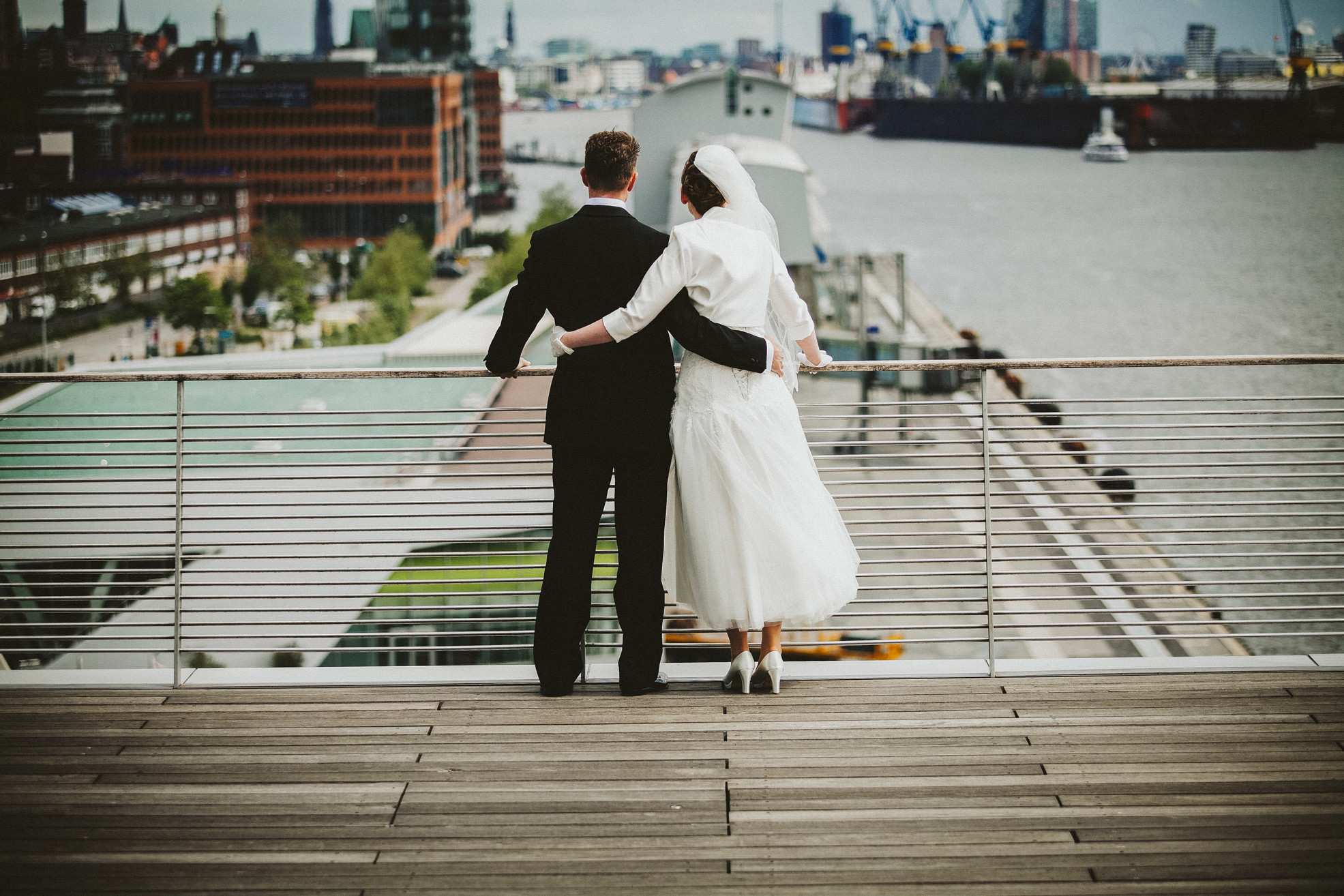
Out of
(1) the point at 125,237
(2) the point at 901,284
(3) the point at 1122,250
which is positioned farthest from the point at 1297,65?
(1) the point at 125,237

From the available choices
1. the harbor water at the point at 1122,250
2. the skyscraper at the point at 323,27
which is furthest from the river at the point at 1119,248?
the skyscraper at the point at 323,27

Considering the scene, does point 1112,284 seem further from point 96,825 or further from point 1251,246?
point 96,825

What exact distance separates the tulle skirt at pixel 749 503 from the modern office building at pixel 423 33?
10485 centimetres

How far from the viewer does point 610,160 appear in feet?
7.80

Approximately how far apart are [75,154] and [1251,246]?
72381mm

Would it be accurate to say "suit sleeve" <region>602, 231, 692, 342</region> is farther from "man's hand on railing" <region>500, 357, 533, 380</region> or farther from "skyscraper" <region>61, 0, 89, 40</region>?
"skyscraper" <region>61, 0, 89, 40</region>

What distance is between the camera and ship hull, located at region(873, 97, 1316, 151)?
64.2 metres

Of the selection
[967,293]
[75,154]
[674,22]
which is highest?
[674,22]

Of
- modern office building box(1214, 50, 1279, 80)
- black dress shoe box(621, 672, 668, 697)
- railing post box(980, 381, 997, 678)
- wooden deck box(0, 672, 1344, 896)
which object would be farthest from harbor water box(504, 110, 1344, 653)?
black dress shoe box(621, 672, 668, 697)

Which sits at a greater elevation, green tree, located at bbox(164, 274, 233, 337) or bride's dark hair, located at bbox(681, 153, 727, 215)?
bride's dark hair, located at bbox(681, 153, 727, 215)

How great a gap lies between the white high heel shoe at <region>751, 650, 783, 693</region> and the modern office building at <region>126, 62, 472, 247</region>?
74459mm

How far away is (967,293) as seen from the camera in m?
52.8

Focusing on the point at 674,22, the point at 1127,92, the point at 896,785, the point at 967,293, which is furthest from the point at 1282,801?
the point at 674,22

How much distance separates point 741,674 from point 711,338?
2.75 feet
